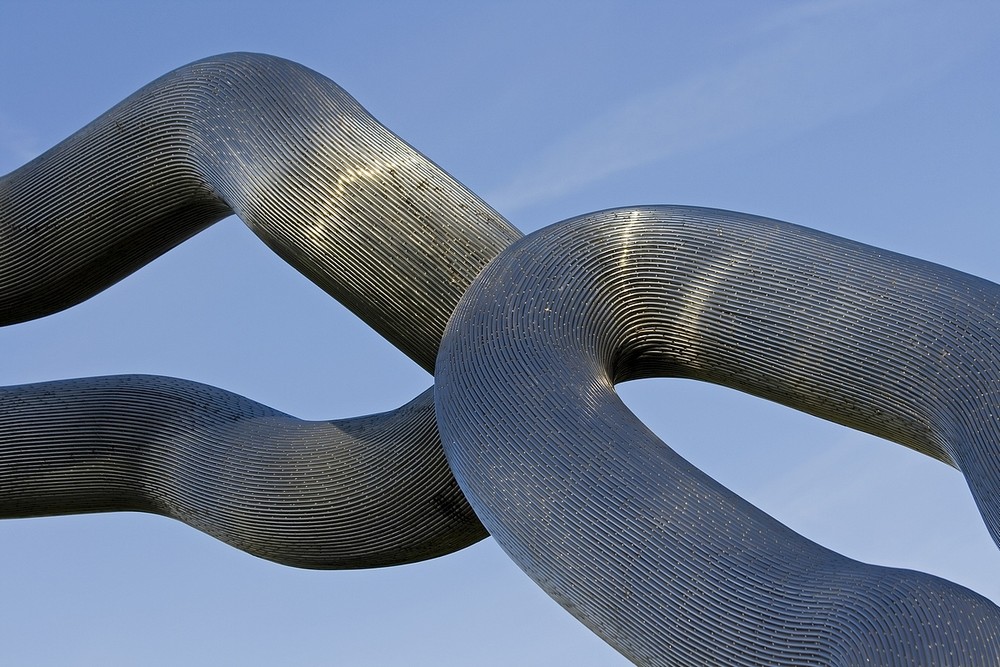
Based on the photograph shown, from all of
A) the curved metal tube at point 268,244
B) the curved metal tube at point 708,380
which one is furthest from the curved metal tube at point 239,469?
the curved metal tube at point 708,380

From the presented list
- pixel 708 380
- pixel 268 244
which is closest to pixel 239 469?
pixel 268 244

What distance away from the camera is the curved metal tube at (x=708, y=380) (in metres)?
3.27

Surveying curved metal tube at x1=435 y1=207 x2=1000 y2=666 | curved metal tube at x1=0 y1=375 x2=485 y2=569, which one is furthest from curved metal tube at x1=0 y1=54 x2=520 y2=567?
curved metal tube at x1=435 y1=207 x2=1000 y2=666

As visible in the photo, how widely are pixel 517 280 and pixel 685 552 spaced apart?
104 cm

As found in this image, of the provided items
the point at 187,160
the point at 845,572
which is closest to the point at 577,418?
the point at 845,572

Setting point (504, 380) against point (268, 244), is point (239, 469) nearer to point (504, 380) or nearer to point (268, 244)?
point (268, 244)

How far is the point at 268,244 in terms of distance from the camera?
4617mm

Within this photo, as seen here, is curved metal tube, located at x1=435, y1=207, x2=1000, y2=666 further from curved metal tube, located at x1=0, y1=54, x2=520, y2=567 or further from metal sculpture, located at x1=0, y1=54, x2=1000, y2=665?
curved metal tube, located at x1=0, y1=54, x2=520, y2=567

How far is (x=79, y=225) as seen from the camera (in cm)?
505

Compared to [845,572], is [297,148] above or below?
above

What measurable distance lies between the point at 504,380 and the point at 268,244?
1075 millimetres

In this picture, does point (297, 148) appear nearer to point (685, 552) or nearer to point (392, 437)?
point (392, 437)

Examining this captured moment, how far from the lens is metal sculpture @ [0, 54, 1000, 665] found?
341cm

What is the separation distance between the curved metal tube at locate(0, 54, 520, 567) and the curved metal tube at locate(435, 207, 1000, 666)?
14.7 inches
